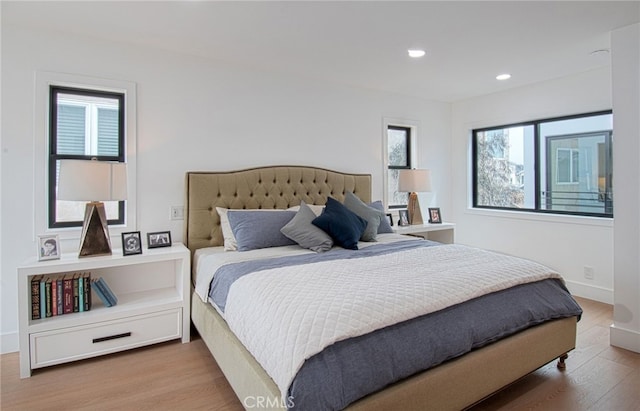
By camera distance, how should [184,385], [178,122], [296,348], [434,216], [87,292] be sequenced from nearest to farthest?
[296,348] → [184,385] → [87,292] → [178,122] → [434,216]

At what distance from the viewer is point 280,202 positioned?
3.53 meters

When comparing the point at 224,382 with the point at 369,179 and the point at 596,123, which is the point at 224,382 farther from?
the point at 596,123

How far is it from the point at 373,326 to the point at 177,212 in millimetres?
2319

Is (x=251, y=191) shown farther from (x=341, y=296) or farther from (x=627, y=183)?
(x=627, y=183)

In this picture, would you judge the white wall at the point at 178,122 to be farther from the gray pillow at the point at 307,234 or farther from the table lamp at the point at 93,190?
the gray pillow at the point at 307,234

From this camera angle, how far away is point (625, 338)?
8.55ft

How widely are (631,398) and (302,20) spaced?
315cm

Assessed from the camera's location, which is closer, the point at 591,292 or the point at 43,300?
the point at 43,300

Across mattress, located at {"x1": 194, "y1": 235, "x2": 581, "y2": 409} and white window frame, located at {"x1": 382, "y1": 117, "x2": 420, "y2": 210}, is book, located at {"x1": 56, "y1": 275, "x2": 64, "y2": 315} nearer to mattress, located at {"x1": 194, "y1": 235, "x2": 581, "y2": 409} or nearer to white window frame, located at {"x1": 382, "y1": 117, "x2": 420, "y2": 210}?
mattress, located at {"x1": 194, "y1": 235, "x2": 581, "y2": 409}

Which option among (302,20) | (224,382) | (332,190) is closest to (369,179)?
(332,190)

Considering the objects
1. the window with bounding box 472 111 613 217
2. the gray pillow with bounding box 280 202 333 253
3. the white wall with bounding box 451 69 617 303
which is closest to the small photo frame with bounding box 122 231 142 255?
the gray pillow with bounding box 280 202 333 253

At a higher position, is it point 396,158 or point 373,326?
point 396,158

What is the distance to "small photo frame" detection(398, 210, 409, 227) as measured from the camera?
429 centimetres

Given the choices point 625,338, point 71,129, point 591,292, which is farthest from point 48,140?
point 591,292
